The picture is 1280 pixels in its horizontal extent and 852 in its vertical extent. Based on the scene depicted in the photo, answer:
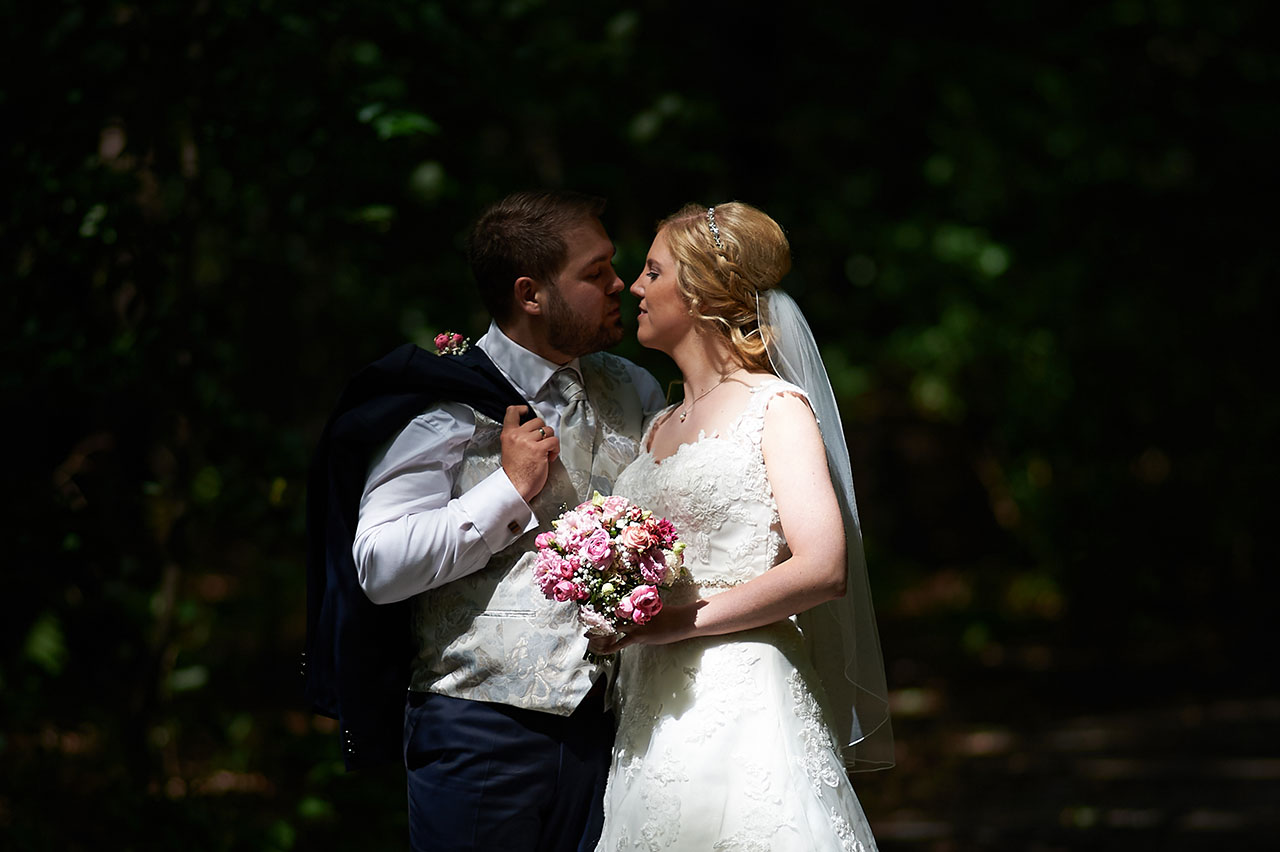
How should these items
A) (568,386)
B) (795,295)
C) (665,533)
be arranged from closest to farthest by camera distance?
(665,533)
(568,386)
(795,295)

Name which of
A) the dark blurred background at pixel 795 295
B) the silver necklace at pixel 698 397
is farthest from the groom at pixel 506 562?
the dark blurred background at pixel 795 295

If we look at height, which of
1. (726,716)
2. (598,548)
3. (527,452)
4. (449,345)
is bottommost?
(726,716)

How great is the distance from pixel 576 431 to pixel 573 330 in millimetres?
248

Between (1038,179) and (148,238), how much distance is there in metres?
7.42

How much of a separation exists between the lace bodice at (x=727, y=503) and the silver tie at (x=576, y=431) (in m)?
0.21

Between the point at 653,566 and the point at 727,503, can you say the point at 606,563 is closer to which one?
the point at 653,566

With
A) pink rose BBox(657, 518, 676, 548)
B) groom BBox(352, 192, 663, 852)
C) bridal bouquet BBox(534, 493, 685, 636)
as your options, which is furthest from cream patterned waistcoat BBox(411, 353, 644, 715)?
pink rose BBox(657, 518, 676, 548)

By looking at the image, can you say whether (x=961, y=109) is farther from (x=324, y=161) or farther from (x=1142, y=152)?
(x=324, y=161)

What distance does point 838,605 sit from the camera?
9.40 ft

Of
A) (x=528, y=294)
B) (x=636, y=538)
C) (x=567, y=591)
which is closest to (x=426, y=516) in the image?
(x=567, y=591)

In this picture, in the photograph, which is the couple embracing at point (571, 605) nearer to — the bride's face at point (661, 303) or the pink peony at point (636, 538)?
the bride's face at point (661, 303)

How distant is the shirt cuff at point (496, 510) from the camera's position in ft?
8.61

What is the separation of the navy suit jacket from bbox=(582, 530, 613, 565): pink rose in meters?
0.49

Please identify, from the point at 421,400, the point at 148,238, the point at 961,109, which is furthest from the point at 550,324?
the point at 961,109
